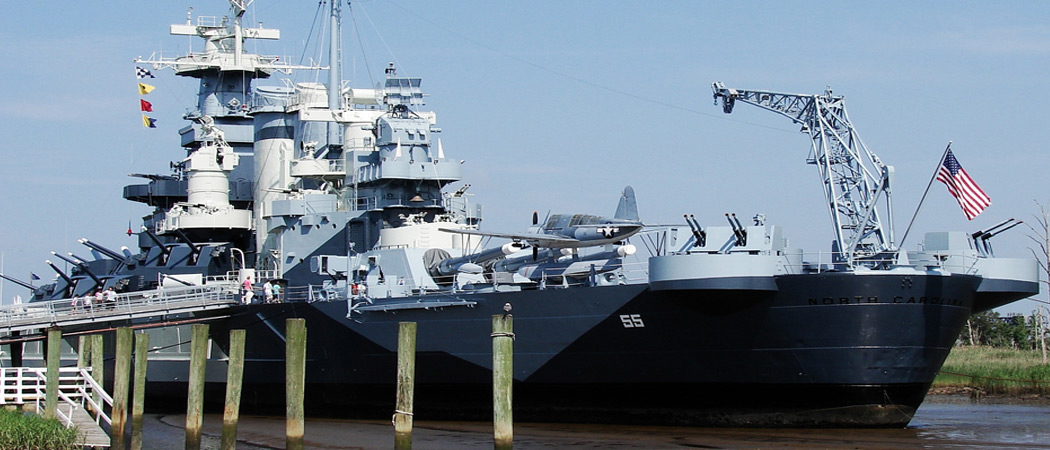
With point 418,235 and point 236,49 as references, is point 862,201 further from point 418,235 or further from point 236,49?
point 236,49

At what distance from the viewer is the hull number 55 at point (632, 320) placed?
27.9 m

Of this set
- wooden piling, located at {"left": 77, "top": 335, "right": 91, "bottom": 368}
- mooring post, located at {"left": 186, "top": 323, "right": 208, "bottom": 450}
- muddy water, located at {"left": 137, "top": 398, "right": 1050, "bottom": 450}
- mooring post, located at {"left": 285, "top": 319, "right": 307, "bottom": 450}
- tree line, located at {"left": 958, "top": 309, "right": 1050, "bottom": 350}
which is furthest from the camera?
tree line, located at {"left": 958, "top": 309, "right": 1050, "bottom": 350}

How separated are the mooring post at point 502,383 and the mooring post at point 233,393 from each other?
23.0 ft

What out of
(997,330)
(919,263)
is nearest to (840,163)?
(919,263)

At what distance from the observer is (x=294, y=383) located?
2294 centimetres

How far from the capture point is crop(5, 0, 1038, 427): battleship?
26.6 meters

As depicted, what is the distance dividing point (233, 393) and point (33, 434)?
375cm

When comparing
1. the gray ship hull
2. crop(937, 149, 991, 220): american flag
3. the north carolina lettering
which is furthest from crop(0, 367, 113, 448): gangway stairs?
crop(937, 149, 991, 220): american flag

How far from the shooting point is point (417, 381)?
3219cm

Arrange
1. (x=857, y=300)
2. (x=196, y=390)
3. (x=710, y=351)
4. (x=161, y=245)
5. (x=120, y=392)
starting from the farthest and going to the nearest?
1. (x=161, y=245)
2. (x=710, y=351)
3. (x=120, y=392)
4. (x=857, y=300)
5. (x=196, y=390)

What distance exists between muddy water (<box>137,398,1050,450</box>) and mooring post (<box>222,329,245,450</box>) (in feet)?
11.7

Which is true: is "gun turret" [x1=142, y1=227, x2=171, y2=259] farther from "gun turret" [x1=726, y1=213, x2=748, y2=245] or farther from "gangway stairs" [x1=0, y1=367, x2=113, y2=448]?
"gun turret" [x1=726, y1=213, x2=748, y2=245]

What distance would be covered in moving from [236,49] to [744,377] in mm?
28420

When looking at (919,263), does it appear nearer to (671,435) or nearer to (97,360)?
(671,435)
